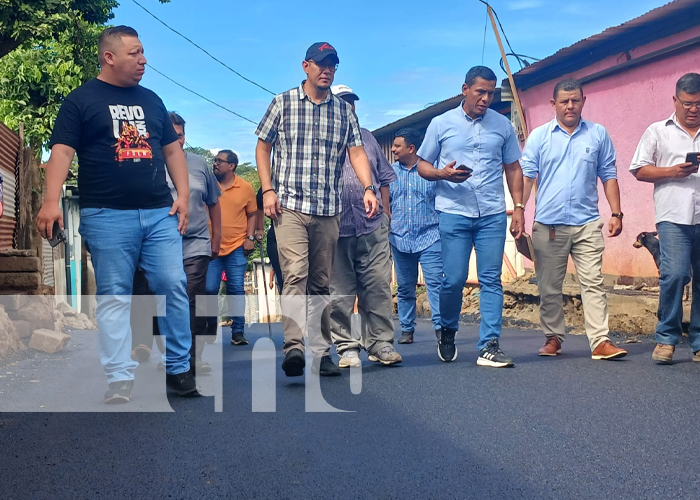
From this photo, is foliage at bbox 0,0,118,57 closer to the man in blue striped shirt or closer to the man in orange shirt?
the man in orange shirt

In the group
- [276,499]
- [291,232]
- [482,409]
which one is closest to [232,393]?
[291,232]

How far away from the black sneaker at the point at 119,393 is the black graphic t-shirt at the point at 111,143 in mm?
996

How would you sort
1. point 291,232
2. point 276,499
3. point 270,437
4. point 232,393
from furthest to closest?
point 291,232
point 232,393
point 270,437
point 276,499

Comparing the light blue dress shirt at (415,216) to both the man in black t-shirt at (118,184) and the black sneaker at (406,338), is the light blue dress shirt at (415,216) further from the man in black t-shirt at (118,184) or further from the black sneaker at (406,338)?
the man in black t-shirt at (118,184)

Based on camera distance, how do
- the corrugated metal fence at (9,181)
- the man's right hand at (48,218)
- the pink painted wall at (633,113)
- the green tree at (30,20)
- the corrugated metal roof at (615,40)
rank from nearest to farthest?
the man's right hand at (48,218)
the green tree at (30,20)
the corrugated metal fence at (9,181)
the corrugated metal roof at (615,40)
the pink painted wall at (633,113)

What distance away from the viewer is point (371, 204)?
5.62 m

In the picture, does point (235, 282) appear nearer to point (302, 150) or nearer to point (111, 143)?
point (302, 150)

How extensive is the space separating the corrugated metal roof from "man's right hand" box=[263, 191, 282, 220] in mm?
6672

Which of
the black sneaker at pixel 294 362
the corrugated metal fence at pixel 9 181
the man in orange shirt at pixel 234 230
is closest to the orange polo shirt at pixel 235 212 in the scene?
the man in orange shirt at pixel 234 230

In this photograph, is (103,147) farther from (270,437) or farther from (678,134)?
(678,134)

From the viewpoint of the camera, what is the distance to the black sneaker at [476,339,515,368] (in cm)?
610

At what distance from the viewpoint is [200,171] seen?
6.39m

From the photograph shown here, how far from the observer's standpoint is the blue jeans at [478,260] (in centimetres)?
638

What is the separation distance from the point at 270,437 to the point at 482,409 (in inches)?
48.2
